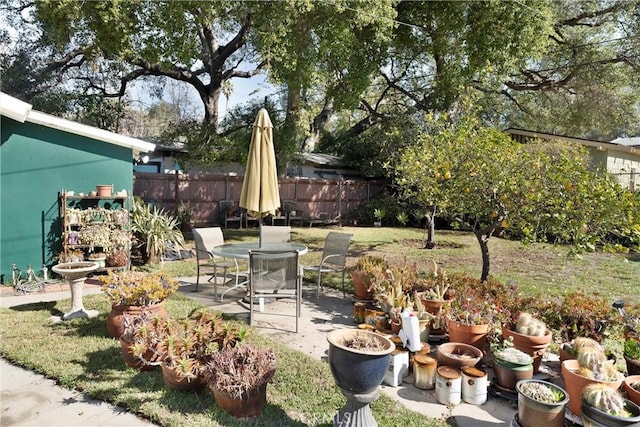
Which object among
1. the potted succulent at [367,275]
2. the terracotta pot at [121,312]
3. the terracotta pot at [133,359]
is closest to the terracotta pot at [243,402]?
the terracotta pot at [133,359]

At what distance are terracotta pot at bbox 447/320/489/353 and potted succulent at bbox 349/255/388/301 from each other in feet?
4.24

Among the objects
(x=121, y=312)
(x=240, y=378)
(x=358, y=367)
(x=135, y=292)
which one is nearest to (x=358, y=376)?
(x=358, y=367)

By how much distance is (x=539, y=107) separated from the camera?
63.5ft

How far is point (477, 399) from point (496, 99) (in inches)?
770

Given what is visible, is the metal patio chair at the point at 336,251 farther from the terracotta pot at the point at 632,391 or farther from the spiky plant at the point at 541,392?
the terracotta pot at the point at 632,391

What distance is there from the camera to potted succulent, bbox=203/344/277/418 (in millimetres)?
2625

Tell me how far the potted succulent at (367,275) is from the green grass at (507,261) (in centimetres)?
126

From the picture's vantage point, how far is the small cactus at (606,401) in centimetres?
221

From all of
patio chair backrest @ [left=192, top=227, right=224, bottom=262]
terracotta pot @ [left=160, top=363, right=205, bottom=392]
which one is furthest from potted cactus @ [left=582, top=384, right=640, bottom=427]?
patio chair backrest @ [left=192, top=227, right=224, bottom=262]

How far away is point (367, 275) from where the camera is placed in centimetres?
504

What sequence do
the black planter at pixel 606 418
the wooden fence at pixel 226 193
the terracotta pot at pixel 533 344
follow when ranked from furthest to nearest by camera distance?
1. the wooden fence at pixel 226 193
2. the terracotta pot at pixel 533 344
3. the black planter at pixel 606 418

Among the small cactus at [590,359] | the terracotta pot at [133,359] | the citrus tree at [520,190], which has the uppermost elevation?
the citrus tree at [520,190]

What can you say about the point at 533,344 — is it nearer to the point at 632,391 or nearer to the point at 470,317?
the point at 470,317

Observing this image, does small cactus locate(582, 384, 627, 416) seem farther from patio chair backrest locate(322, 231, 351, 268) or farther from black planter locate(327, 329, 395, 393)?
patio chair backrest locate(322, 231, 351, 268)
